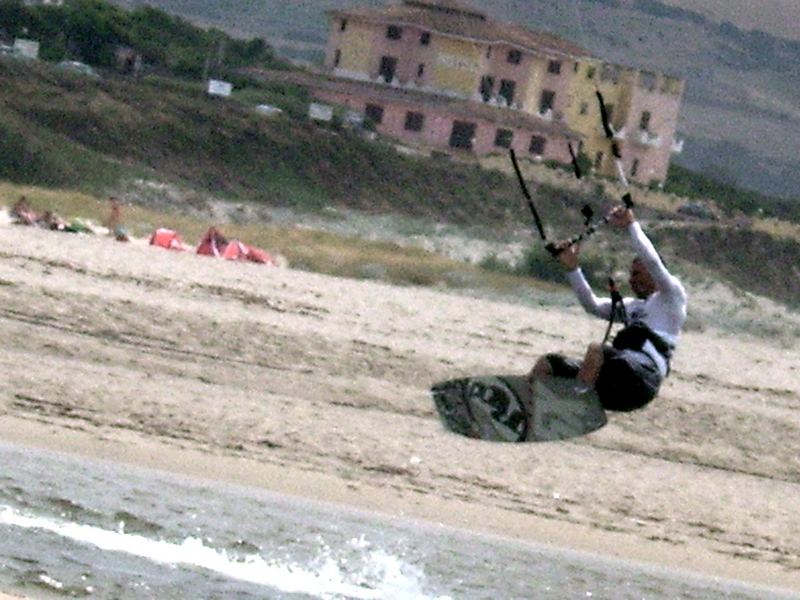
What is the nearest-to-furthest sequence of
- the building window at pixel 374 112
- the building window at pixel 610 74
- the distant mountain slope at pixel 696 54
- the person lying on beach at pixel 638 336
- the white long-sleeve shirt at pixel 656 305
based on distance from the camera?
1. the white long-sleeve shirt at pixel 656 305
2. the person lying on beach at pixel 638 336
3. the building window at pixel 374 112
4. the building window at pixel 610 74
5. the distant mountain slope at pixel 696 54

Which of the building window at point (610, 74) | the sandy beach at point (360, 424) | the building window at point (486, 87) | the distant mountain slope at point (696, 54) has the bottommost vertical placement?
the distant mountain slope at point (696, 54)

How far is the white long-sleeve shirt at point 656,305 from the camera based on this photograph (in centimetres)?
1650

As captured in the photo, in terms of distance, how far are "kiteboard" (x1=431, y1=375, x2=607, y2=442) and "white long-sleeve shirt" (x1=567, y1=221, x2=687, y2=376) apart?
0.71m

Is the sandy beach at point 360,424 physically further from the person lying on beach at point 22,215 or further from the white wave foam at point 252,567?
the person lying on beach at point 22,215

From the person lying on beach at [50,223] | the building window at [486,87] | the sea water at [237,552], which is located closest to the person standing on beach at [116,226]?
the person lying on beach at [50,223]

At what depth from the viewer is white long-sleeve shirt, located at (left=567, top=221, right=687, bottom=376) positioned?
650 inches

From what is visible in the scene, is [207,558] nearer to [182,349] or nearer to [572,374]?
[572,374]

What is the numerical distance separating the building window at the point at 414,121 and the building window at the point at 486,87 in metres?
2.85

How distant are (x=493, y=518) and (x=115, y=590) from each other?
552 cm

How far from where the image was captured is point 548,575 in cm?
1964

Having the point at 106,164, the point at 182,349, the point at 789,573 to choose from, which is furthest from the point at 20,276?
the point at 106,164

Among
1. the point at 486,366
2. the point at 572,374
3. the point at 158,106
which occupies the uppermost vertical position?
the point at 572,374

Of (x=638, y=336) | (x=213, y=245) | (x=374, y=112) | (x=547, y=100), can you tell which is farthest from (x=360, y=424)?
(x=547, y=100)

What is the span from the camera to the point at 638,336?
16.9 m
